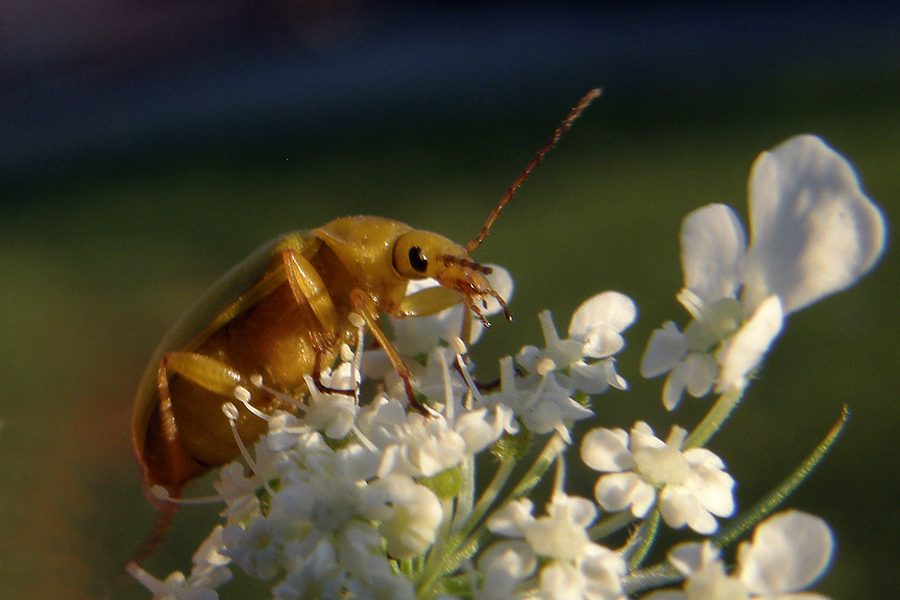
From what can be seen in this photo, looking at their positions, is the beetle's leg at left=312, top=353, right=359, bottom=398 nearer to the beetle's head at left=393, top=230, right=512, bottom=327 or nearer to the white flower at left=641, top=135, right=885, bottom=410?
the beetle's head at left=393, top=230, right=512, bottom=327

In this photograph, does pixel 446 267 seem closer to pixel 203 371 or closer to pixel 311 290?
pixel 311 290

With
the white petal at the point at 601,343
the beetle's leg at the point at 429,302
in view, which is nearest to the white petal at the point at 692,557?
the white petal at the point at 601,343

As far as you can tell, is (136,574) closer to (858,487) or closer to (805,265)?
(805,265)

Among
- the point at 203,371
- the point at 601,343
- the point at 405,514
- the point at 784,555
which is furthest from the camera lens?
the point at 203,371

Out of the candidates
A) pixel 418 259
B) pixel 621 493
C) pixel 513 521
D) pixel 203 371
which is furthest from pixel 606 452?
pixel 203 371

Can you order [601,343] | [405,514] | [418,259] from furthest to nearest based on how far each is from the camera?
[418,259], [601,343], [405,514]

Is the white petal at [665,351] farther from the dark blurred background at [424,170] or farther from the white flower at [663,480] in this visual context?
the dark blurred background at [424,170]

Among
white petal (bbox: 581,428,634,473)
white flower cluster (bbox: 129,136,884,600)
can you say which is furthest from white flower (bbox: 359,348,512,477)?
white petal (bbox: 581,428,634,473)
